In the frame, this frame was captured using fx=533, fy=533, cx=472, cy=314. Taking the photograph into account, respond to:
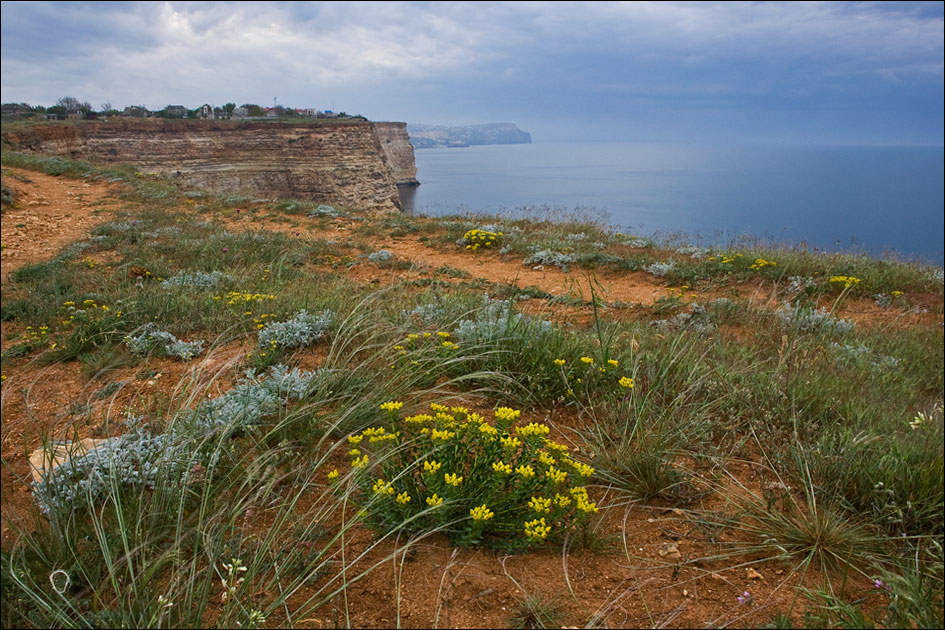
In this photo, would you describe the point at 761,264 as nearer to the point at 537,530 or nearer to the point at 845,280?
the point at 845,280

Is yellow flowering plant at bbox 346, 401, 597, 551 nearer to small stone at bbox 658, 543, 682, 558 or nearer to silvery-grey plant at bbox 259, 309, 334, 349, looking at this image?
small stone at bbox 658, 543, 682, 558

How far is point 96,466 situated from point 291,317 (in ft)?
7.95

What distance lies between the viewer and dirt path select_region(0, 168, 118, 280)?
8.92 metres

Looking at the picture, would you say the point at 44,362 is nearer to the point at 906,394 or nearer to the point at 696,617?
the point at 696,617

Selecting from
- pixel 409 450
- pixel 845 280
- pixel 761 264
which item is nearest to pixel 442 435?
pixel 409 450

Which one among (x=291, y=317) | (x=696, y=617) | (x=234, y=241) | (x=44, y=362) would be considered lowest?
(x=696, y=617)

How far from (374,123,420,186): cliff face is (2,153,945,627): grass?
69.4 metres

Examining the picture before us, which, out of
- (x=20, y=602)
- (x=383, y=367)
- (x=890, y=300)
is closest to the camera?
(x=20, y=602)

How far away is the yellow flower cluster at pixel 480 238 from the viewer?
1107cm

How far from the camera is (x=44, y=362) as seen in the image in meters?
4.27

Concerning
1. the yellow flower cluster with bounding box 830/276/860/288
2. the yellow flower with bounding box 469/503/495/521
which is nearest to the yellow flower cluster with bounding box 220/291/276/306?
the yellow flower with bounding box 469/503/495/521

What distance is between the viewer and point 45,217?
39.6ft

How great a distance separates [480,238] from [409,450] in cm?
893

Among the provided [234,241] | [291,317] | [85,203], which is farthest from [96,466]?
[85,203]
